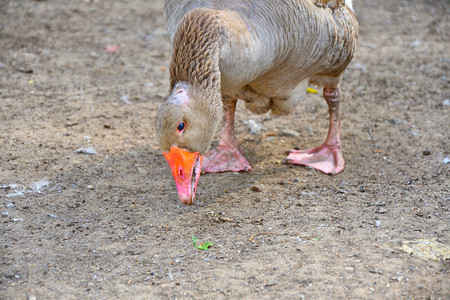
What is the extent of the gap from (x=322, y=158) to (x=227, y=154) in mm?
969

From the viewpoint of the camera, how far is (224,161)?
17.0 feet

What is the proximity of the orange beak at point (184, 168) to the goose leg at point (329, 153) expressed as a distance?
1.69 m

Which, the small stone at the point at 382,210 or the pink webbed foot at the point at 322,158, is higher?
the small stone at the point at 382,210

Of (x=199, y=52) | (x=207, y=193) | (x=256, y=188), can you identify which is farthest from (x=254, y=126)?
(x=199, y=52)

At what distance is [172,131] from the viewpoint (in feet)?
11.7

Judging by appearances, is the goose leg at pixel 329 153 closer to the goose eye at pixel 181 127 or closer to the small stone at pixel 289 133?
the small stone at pixel 289 133

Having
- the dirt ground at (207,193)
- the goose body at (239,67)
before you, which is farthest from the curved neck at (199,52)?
the dirt ground at (207,193)

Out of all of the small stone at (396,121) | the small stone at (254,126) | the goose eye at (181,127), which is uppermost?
the goose eye at (181,127)

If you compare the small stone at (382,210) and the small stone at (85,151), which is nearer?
the small stone at (382,210)

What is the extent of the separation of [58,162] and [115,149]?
0.62 meters

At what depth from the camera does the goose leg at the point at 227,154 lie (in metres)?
5.12

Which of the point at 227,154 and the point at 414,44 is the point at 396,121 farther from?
the point at 414,44

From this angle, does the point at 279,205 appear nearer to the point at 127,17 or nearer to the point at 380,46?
the point at 380,46

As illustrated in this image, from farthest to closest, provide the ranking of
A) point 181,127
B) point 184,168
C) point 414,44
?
point 414,44, point 184,168, point 181,127
